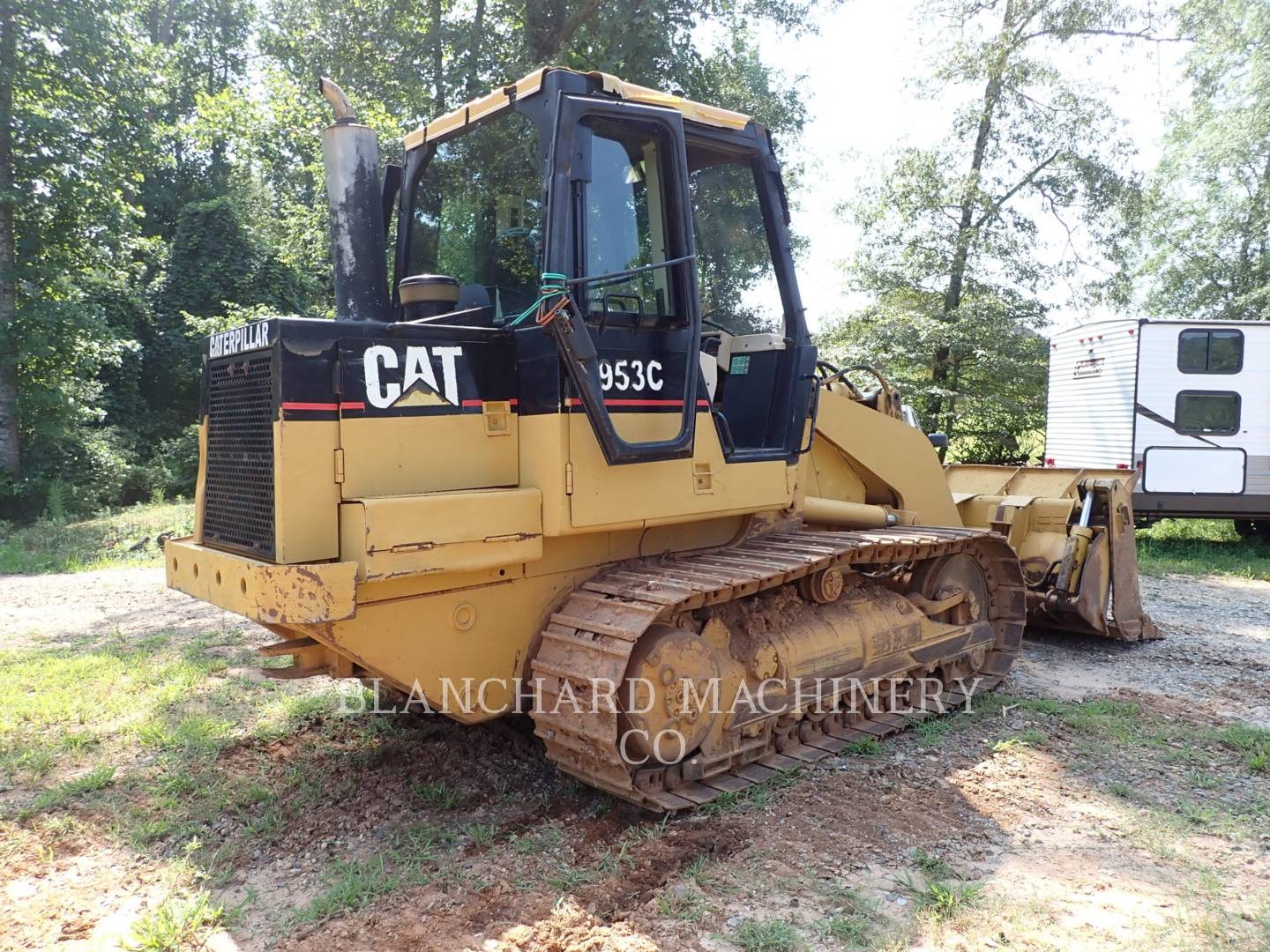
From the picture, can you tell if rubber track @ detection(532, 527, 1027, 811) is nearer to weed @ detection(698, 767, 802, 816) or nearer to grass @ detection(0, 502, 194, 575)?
weed @ detection(698, 767, 802, 816)

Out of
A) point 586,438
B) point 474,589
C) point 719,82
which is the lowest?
point 474,589

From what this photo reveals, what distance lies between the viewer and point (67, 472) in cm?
1487

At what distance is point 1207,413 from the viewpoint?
446 inches

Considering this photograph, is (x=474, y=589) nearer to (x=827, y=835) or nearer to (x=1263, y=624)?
(x=827, y=835)

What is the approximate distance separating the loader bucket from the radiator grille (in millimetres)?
5388

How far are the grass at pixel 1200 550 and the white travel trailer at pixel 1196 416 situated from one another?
20.1 inches

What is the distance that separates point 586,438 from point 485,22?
12331 millimetres

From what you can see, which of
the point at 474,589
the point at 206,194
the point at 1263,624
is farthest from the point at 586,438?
the point at 206,194

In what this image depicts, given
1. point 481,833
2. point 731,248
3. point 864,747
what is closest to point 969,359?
point 731,248

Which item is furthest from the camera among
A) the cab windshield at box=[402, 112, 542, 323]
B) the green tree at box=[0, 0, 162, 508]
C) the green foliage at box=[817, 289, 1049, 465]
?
the green foliage at box=[817, 289, 1049, 465]

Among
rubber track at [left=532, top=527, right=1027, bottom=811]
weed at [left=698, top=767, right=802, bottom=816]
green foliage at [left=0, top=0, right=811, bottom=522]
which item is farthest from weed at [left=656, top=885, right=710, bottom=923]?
green foliage at [left=0, top=0, right=811, bottom=522]

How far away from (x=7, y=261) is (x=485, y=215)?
1297 cm

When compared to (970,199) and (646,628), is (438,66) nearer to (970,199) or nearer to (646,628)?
(970,199)

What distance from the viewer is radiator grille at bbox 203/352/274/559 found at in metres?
3.35
